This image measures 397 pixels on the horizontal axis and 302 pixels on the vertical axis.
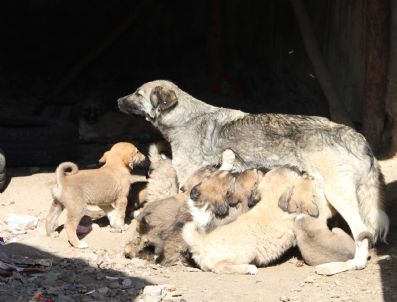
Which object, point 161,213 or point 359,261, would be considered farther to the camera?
point 161,213

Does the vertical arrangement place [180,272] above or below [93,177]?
below

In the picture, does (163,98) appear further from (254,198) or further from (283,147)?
(254,198)

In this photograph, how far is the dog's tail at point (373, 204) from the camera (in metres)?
7.75

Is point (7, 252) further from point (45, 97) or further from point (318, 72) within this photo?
point (45, 97)

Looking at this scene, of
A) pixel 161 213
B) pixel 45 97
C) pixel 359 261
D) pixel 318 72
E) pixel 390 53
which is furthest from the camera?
pixel 45 97

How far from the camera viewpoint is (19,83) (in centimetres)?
1694

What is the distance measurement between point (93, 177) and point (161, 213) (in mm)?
1007

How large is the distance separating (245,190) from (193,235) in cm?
79

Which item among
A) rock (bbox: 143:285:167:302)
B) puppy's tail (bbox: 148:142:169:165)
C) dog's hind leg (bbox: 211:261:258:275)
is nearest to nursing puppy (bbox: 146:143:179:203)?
puppy's tail (bbox: 148:142:169:165)

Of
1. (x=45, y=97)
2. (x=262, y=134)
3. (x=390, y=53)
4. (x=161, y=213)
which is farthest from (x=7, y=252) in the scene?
(x=45, y=97)

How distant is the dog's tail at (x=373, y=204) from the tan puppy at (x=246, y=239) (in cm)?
79

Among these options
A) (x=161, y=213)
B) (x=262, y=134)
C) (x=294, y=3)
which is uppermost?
(x=294, y=3)

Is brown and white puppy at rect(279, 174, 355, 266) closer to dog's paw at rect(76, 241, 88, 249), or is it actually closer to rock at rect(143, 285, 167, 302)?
rock at rect(143, 285, 167, 302)

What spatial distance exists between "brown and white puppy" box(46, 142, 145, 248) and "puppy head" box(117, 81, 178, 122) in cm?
44
